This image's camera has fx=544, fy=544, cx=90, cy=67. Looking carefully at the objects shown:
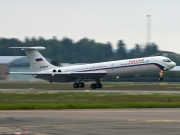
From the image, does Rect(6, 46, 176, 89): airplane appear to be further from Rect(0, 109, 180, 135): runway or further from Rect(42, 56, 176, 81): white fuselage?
Rect(0, 109, 180, 135): runway

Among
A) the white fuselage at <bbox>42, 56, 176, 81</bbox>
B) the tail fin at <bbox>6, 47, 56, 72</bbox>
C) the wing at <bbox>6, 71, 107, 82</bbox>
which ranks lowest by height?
the wing at <bbox>6, 71, 107, 82</bbox>

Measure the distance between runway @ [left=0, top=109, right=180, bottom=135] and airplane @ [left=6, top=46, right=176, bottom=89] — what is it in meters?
40.5

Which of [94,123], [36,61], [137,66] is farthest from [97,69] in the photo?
[94,123]

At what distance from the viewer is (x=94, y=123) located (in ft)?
86.3

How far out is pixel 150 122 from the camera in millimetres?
26797

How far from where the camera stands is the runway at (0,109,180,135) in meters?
22.9

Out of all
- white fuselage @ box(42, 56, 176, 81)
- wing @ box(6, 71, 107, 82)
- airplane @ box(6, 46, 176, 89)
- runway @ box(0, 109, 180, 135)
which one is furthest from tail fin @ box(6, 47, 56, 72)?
runway @ box(0, 109, 180, 135)

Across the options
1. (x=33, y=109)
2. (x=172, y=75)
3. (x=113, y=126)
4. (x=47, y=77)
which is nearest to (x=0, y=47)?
(x=172, y=75)

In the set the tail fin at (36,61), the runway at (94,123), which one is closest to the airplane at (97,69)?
the tail fin at (36,61)

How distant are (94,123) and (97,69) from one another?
49504 millimetres

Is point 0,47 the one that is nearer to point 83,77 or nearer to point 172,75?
point 172,75

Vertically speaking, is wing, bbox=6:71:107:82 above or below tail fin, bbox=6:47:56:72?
below

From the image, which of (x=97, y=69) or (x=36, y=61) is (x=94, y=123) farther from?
(x=36, y=61)

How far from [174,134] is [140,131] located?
5.40 ft
